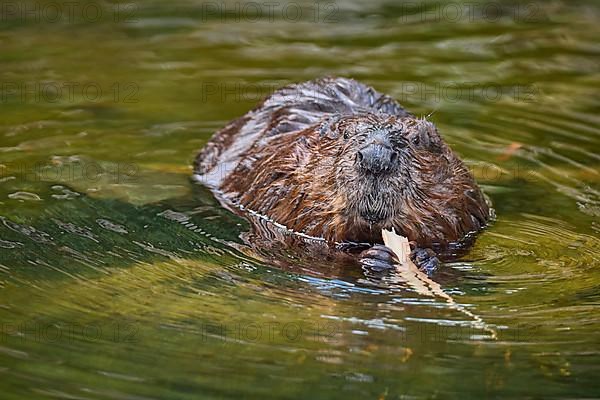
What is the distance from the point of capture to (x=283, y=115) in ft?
19.3

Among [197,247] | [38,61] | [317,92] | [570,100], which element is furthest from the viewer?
[38,61]

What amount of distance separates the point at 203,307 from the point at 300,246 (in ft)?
2.91

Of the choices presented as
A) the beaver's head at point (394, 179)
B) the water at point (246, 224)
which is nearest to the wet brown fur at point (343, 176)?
the beaver's head at point (394, 179)

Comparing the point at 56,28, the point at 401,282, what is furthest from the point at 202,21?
the point at 401,282

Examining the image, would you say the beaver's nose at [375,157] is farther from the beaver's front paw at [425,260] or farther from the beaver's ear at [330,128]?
the beaver's ear at [330,128]


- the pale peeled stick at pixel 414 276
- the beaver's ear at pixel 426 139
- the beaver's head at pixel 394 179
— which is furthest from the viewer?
the beaver's ear at pixel 426 139

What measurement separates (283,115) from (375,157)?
124 centimetres

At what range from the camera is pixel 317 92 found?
19.5ft

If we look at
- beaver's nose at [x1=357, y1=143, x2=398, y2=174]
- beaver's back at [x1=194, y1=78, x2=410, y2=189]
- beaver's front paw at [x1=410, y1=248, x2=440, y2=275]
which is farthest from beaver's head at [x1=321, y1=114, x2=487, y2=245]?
beaver's back at [x1=194, y1=78, x2=410, y2=189]

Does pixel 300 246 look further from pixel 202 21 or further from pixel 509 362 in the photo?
pixel 202 21

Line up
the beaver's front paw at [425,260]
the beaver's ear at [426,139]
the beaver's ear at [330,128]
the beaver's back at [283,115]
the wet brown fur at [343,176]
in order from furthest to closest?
1. the beaver's back at [283,115]
2. the beaver's ear at [330,128]
3. the beaver's ear at [426,139]
4. the wet brown fur at [343,176]
5. the beaver's front paw at [425,260]

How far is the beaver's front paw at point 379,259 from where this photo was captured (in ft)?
15.4

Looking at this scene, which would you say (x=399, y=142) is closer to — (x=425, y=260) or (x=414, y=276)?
(x=425, y=260)

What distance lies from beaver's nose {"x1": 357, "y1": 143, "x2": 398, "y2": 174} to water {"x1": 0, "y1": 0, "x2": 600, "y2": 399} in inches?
16.1
